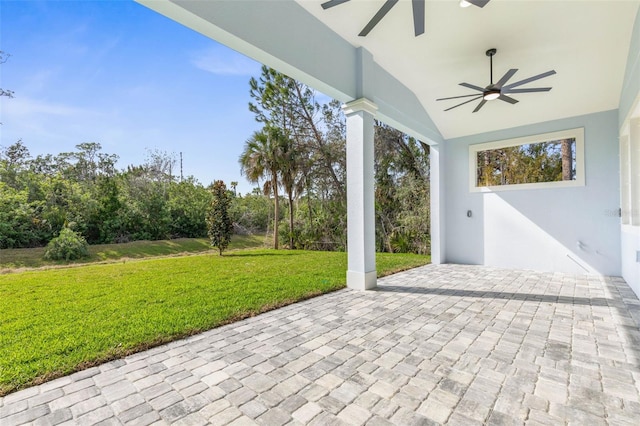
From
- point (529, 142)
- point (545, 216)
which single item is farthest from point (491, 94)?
point (545, 216)

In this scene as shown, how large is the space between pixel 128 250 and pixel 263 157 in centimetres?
552

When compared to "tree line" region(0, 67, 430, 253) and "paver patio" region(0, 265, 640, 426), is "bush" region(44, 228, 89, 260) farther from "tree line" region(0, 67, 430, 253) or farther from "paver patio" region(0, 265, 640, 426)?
"paver patio" region(0, 265, 640, 426)

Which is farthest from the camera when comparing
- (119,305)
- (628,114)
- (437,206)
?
(437,206)

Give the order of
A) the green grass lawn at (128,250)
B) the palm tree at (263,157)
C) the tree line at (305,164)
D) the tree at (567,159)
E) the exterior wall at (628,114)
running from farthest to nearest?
the palm tree at (263,157)
the tree line at (305,164)
the green grass lawn at (128,250)
the tree at (567,159)
the exterior wall at (628,114)

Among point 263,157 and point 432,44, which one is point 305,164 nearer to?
point 263,157

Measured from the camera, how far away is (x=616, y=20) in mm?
3611

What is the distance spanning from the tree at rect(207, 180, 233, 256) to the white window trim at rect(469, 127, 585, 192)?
7150 millimetres

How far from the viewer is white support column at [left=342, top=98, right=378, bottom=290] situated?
4344 mm

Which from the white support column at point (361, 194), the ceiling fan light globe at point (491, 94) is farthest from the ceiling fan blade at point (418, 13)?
the ceiling fan light globe at point (491, 94)

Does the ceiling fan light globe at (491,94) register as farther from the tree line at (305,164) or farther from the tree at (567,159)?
the tree line at (305,164)

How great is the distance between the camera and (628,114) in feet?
13.4

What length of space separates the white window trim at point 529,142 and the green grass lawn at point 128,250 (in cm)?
853

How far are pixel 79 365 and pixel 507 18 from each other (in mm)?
5653

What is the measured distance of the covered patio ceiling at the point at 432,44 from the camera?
307 centimetres
